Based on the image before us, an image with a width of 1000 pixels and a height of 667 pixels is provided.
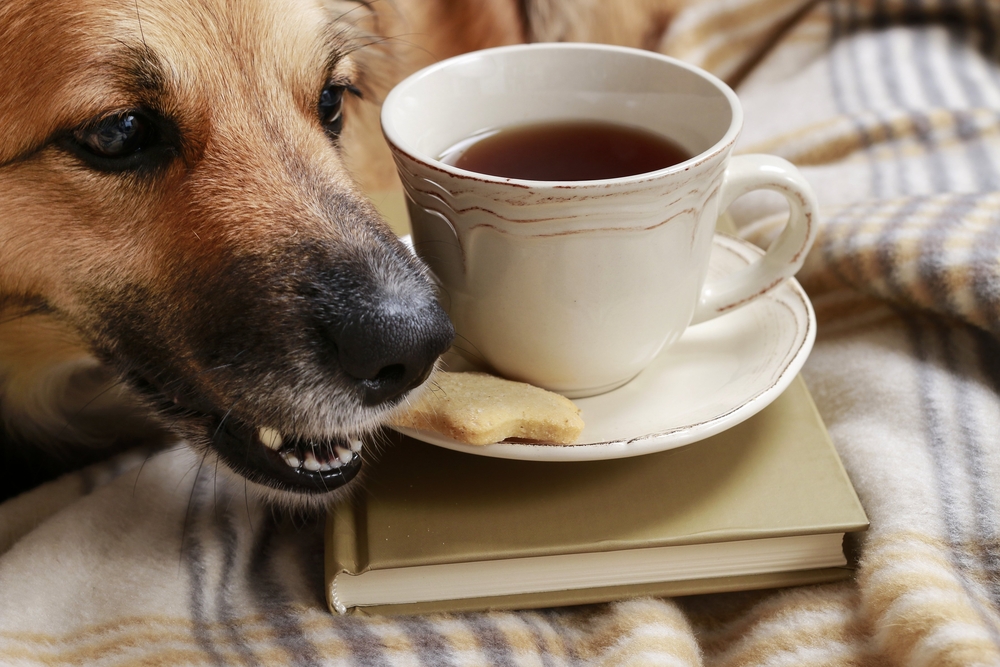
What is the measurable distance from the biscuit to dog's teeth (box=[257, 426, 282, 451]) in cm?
14

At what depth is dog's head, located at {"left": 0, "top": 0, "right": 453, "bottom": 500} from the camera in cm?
86

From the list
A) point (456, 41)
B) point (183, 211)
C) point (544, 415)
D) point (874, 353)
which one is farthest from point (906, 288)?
point (456, 41)

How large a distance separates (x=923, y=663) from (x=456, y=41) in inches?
58.9

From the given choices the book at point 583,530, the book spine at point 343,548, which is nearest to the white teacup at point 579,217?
the book at point 583,530

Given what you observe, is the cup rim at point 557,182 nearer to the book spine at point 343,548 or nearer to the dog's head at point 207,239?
the dog's head at point 207,239

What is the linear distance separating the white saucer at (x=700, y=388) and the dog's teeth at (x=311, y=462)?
0.43 ft

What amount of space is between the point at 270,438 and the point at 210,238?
22cm

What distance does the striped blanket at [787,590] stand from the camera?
84 centimetres

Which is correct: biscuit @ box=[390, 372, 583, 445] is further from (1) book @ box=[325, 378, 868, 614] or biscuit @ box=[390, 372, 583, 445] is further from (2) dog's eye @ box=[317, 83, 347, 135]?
(2) dog's eye @ box=[317, 83, 347, 135]

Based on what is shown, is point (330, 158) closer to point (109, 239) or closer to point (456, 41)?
point (109, 239)

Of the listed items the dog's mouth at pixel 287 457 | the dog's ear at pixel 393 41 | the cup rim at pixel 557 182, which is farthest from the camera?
the dog's ear at pixel 393 41

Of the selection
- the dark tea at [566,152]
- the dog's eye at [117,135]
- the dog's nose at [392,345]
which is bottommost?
the dog's nose at [392,345]

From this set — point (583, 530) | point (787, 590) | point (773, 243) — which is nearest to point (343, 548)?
point (583, 530)

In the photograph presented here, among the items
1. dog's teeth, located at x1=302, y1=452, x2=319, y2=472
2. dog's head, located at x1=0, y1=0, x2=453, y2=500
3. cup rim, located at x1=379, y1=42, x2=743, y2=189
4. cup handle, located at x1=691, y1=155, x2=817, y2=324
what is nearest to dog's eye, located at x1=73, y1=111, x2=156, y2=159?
dog's head, located at x1=0, y1=0, x2=453, y2=500
